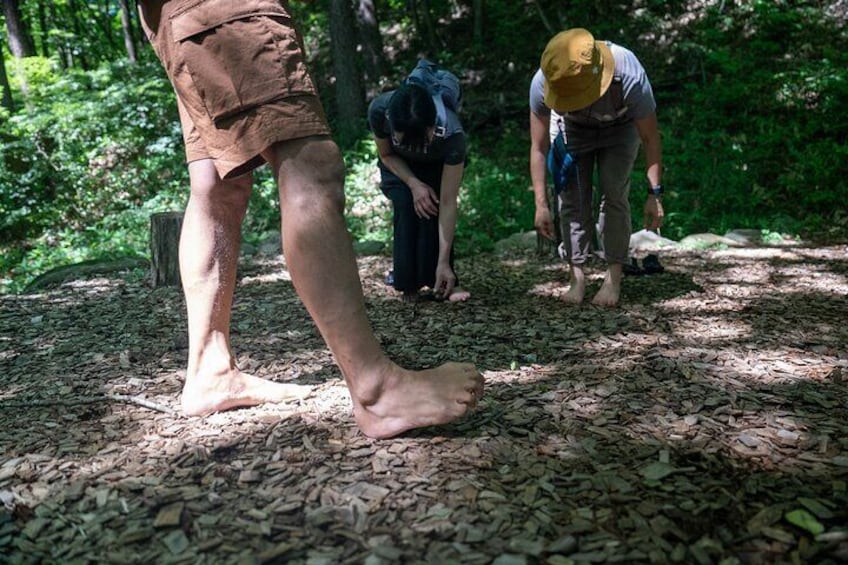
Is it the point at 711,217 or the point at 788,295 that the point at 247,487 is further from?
the point at 711,217

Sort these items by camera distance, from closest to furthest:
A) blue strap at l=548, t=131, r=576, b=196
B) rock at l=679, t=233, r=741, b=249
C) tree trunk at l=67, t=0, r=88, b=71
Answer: blue strap at l=548, t=131, r=576, b=196 → rock at l=679, t=233, r=741, b=249 → tree trunk at l=67, t=0, r=88, b=71

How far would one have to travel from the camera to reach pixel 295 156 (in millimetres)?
1867

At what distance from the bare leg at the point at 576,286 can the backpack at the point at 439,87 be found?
47.1 inches

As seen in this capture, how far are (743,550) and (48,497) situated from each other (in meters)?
1.73

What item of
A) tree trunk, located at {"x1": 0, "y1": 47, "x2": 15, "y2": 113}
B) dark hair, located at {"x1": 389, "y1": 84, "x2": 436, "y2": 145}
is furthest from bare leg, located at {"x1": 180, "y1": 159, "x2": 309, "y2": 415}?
tree trunk, located at {"x1": 0, "y1": 47, "x2": 15, "y2": 113}

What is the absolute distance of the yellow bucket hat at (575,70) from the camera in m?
3.44

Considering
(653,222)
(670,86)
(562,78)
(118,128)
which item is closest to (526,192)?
(670,86)

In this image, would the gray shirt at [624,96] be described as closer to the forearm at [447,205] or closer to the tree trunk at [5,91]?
the forearm at [447,205]

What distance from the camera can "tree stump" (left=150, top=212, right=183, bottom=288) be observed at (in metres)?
5.37

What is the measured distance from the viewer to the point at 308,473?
1823 mm

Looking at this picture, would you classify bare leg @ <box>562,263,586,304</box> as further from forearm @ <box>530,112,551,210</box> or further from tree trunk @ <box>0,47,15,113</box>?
tree trunk @ <box>0,47,15,113</box>

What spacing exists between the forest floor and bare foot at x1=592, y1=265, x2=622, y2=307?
1.47ft

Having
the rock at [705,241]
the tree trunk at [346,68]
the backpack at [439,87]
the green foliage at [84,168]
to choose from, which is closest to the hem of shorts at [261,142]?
the backpack at [439,87]

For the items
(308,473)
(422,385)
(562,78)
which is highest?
(562,78)
